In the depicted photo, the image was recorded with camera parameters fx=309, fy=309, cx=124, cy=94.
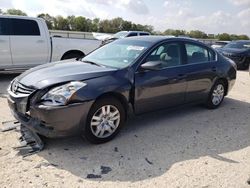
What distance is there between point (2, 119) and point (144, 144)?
8.20 ft

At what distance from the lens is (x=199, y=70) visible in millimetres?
5867

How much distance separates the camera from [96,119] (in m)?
4.28

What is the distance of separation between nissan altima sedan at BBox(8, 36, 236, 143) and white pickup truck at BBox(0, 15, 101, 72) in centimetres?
381

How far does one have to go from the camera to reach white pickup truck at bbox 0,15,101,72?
27.5 ft

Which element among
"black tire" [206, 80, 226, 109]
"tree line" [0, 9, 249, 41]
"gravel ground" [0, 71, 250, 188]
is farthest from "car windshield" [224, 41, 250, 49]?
"tree line" [0, 9, 249, 41]

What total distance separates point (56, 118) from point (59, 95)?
0.97 feet

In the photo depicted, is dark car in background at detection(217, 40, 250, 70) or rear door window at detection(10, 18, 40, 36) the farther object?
dark car in background at detection(217, 40, 250, 70)

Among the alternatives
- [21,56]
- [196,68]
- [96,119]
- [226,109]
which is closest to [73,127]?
[96,119]

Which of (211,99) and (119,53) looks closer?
(119,53)

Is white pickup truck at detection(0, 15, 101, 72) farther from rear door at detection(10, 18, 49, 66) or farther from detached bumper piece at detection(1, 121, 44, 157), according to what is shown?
detached bumper piece at detection(1, 121, 44, 157)

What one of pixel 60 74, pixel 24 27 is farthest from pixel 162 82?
pixel 24 27

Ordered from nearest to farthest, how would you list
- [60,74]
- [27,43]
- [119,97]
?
[60,74] < [119,97] < [27,43]

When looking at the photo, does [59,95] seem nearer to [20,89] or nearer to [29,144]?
[20,89]

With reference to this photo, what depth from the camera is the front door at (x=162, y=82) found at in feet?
15.9
